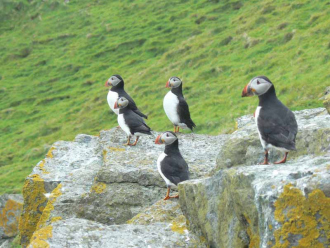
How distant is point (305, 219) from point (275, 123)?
2307 mm

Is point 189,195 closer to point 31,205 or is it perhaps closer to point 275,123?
point 275,123

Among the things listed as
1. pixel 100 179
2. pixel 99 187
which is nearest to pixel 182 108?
pixel 100 179

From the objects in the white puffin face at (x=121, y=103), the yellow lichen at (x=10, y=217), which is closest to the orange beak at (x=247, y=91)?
the white puffin face at (x=121, y=103)

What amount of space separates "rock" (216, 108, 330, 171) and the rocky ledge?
0.02 metres

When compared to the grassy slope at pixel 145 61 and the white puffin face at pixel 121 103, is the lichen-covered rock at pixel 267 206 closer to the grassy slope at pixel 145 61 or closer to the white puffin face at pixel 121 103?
the white puffin face at pixel 121 103

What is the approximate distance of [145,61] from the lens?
42219 millimetres

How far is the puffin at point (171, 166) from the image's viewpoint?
1033cm

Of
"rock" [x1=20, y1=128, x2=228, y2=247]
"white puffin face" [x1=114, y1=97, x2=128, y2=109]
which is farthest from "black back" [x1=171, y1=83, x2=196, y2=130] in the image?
"white puffin face" [x1=114, y1=97, x2=128, y2=109]

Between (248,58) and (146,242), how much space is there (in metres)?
25.4

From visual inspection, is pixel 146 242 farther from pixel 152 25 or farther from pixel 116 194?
pixel 152 25

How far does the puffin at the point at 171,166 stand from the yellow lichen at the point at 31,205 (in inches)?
123

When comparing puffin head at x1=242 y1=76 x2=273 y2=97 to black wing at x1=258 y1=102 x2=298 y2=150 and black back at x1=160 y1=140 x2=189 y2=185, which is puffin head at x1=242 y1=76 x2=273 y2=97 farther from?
black back at x1=160 y1=140 x2=189 y2=185

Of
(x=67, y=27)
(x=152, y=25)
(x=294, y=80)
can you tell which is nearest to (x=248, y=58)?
(x=294, y=80)

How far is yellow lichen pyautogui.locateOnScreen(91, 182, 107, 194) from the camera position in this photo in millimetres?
11062
